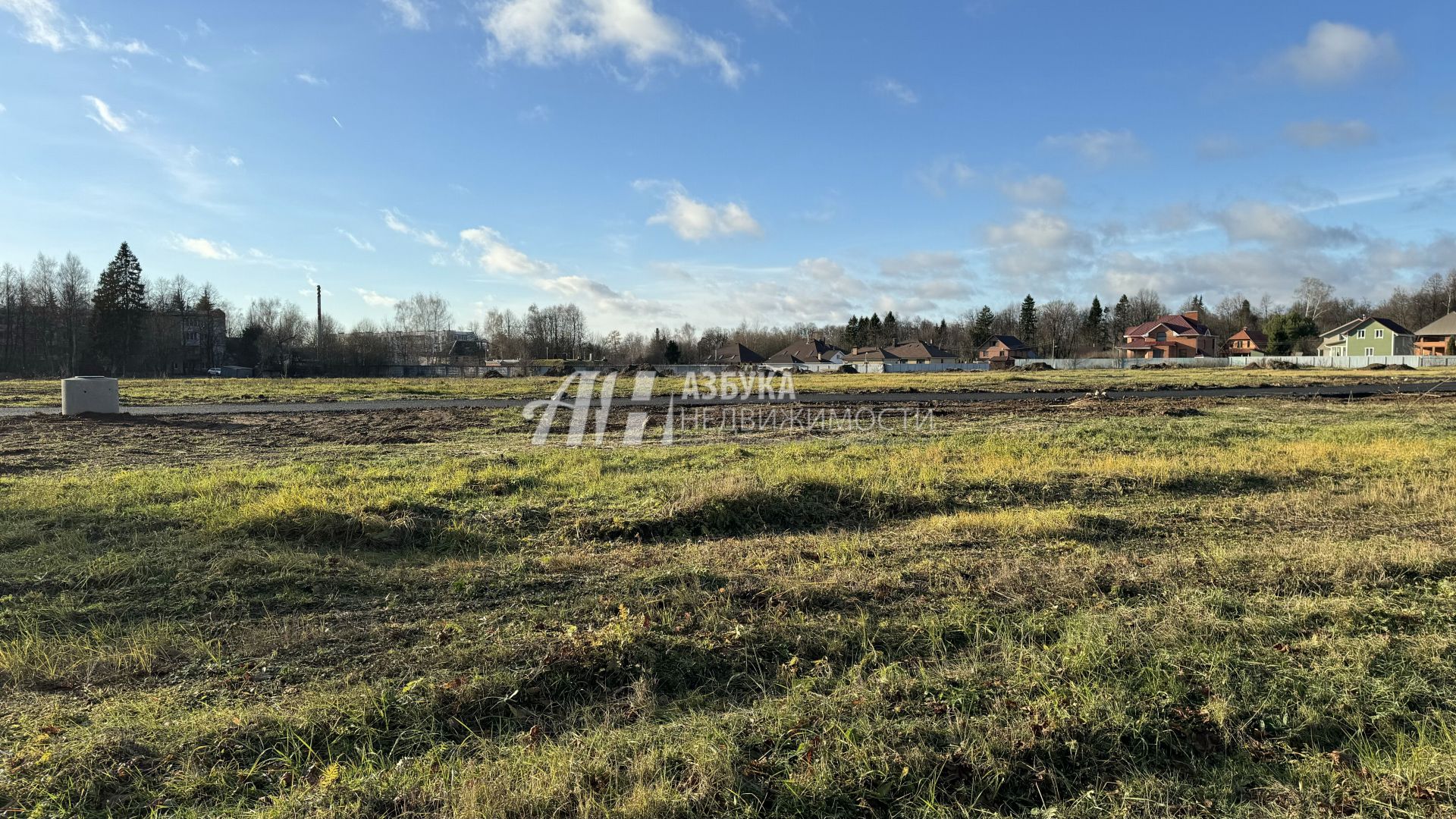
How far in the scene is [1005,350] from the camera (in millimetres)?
104562

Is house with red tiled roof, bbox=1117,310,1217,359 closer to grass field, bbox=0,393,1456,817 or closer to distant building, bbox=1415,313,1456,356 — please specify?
distant building, bbox=1415,313,1456,356

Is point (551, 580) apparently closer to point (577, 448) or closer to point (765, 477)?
point (765, 477)

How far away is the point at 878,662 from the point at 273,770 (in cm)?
339

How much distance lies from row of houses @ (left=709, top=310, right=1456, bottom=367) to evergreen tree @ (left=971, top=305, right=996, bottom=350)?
47.2 inches

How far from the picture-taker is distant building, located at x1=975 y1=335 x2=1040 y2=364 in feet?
346

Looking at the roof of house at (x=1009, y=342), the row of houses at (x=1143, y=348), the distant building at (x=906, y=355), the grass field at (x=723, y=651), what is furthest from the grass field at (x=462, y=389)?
the roof of house at (x=1009, y=342)

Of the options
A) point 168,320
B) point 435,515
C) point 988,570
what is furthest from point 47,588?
point 168,320

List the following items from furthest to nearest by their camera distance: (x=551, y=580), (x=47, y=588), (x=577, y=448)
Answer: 1. (x=577, y=448)
2. (x=551, y=580)
3. (x=47, y=588)

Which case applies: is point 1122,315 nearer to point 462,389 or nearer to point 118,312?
point 462,389

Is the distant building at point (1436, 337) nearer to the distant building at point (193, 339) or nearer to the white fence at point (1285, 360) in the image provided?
the white fence at point (1285, 360)

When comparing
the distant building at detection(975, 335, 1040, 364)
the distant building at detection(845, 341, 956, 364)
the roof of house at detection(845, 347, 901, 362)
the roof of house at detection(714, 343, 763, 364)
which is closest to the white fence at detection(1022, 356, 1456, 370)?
the distant building at detection(975, 335, 1040, 364)

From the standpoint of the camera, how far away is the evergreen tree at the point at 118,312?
240 feet

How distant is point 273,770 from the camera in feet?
11.1

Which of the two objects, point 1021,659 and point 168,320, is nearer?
point 1021,659
